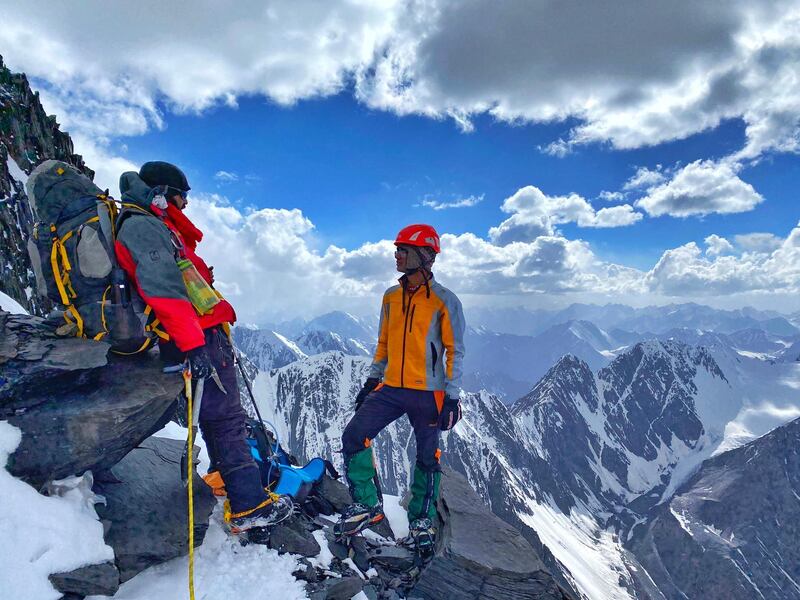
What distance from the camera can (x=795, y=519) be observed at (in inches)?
A: 7264

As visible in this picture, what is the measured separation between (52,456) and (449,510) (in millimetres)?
6628

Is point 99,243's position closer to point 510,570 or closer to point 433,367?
point 433,367

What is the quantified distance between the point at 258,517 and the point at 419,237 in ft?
18.0

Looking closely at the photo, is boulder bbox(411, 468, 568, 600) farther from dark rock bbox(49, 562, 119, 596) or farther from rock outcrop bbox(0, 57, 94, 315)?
rock outcrop bbox(0, 57, 94, 315)

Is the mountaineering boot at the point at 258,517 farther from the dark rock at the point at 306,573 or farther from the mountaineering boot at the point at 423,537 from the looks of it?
the mountaineering boot at the point at 423,537

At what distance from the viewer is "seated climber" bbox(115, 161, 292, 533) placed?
18.0 ft

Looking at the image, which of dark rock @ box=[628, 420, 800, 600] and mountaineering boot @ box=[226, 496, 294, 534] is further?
dark rock @ box=[628, 420, 800, 600]

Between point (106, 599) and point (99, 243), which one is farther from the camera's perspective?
point (99, 243)

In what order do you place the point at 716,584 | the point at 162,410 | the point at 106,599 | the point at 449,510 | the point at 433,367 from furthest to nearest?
the point at 716,584 → the point at 449,510 → the point at 433,367 → the point at 162,410 → the point at 106,599

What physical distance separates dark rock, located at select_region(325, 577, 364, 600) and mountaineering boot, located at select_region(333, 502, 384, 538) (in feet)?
Result: 4.02

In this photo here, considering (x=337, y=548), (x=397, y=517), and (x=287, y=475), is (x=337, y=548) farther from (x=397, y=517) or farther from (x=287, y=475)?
(x=397, y=517)

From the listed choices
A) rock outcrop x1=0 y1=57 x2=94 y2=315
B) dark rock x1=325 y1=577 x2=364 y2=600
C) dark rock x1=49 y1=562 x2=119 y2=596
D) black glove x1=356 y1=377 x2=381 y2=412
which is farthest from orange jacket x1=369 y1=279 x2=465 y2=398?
rock outcrop x1=0 y1=57 x2=94 y2=315

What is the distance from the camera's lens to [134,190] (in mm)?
5938

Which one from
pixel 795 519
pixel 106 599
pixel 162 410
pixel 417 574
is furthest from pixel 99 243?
pixel 795 519
